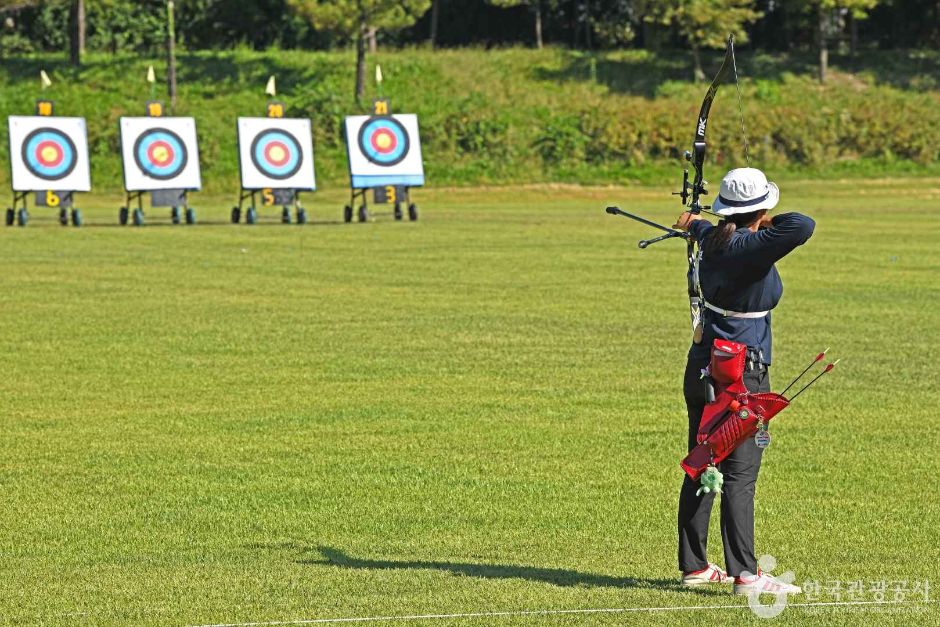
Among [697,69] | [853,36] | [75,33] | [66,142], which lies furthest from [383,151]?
[853,36]

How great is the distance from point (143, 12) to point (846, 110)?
3263 centimetres

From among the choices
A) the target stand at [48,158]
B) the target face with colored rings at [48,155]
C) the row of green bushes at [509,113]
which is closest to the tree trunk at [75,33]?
the row of green bushes at [509,113]

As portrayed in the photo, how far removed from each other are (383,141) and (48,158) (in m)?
8.71

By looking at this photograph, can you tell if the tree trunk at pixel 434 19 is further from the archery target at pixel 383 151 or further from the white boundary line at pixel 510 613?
the white boundary line at pixel 510 613

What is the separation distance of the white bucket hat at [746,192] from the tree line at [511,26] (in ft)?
192

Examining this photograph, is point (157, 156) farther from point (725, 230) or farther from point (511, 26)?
point (511, 26)

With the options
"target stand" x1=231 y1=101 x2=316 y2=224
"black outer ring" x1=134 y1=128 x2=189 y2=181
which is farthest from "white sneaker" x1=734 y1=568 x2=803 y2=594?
"black outer ring" x1=134 y1=128 x2=189 y2=181

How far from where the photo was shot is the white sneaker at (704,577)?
793 centimetres

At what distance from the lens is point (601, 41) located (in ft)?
262

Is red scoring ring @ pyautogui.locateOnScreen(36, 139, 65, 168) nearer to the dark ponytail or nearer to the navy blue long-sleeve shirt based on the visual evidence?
the navy blue long-sleeve shirt

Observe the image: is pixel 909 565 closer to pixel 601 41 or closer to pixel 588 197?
pixel 588 197

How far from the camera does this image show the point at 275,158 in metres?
41.5

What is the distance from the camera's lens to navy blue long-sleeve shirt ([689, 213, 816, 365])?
7.52 meters

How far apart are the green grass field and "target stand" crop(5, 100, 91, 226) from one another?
1421cm
